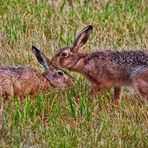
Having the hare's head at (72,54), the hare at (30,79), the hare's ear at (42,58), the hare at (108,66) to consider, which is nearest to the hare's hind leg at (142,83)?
the hare at (108,66)

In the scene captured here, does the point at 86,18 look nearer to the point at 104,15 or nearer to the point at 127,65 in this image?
the point at 104,15

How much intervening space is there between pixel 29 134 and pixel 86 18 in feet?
13.8

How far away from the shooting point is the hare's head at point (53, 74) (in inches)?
321

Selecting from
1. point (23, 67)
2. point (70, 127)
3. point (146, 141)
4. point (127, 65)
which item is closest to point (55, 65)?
point (23, 67)

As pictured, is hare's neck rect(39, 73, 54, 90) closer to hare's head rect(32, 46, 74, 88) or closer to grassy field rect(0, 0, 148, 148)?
hare's head rect(32, 46, 74, 88)

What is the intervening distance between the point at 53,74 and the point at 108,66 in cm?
79

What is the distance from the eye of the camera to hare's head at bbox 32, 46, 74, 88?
26.8 feet

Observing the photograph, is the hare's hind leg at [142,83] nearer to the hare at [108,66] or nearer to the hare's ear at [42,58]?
the hare at [108,66]

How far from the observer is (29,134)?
653cm

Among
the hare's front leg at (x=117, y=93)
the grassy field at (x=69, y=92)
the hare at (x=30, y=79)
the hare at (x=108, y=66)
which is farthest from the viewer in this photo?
the hare at (x=30, y=79)

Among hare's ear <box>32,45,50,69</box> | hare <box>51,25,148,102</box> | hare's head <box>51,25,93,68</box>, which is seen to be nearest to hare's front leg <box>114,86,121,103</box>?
hare <box>51,25,148,102</box>

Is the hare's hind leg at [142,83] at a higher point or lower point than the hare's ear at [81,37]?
lower

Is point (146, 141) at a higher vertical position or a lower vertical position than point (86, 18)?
lower

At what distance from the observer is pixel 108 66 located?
7.73 m
